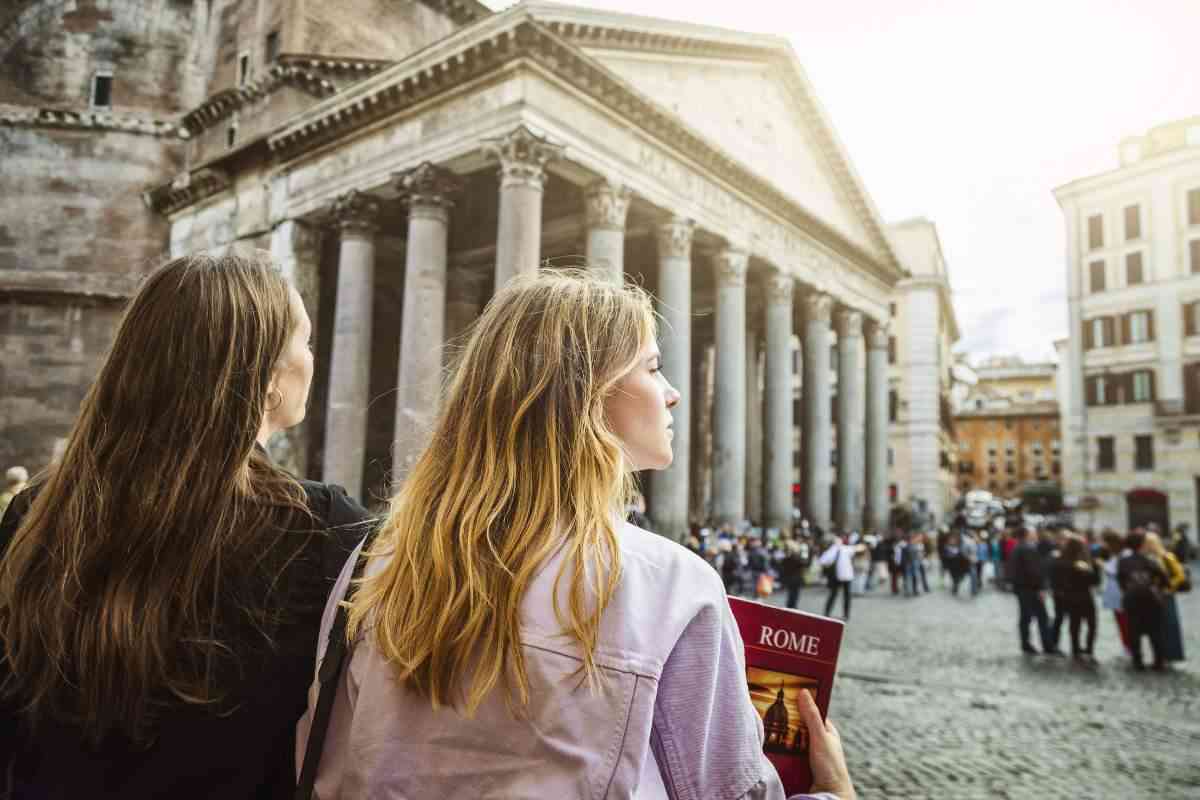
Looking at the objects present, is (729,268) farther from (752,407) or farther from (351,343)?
(351,343)

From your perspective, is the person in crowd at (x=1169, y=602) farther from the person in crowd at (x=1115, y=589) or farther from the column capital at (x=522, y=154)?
the column capital at (x=522, y=154)

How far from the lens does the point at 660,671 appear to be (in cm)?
120

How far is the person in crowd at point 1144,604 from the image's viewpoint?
966cm

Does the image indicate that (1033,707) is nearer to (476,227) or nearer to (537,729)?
(537,729)

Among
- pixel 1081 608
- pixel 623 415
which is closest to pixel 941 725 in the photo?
pixel 1081 608

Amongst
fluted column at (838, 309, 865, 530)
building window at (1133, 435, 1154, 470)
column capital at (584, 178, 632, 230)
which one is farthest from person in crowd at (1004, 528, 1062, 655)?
building window at (1133, 435, 1154, 470)

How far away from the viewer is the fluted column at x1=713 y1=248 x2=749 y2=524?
20.0m

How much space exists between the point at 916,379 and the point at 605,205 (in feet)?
93.6

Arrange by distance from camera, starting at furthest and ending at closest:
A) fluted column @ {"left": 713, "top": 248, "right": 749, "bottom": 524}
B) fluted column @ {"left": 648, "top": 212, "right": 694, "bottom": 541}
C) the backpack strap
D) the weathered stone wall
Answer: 1. the weathered stone wall
2. fluted column @ {"left": 713, "top": 248, "right": 749, "bottom": 524}
3. fluted column @ {"left": 648, "top": 212, "right": 694, "bottom": 541}
4. the backpack strap

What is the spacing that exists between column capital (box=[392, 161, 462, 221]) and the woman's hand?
15924 mm

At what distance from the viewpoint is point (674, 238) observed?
1819 centimetres

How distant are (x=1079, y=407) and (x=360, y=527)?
4189cm

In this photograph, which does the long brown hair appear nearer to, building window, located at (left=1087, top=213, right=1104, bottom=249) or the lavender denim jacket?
the lavender denim jacket

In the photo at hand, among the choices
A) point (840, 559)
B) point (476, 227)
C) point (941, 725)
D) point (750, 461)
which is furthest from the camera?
point (750, 461)
